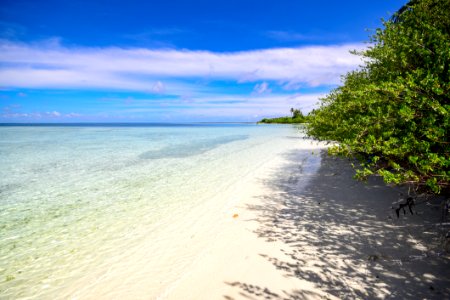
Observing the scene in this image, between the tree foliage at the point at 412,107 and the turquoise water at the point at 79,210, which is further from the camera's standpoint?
the turquoise water at the point at 79,210

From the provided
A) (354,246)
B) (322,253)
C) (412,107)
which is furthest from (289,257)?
(412,107)

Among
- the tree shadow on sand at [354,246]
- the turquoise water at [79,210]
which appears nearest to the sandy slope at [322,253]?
the tree shadow on sand at [354,246]

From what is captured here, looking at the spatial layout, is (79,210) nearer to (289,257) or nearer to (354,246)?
(289,257)

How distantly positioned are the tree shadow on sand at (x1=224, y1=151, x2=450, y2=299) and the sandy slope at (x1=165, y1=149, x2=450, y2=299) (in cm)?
2

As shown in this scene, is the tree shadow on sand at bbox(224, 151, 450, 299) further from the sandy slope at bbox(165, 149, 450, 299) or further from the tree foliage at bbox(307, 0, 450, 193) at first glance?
the tree foliage at bbox(307, 0, 450, 193)

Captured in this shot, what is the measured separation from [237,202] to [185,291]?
572 cm

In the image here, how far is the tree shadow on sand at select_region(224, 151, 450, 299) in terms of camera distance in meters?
4.84

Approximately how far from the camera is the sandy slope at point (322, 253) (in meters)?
4.91

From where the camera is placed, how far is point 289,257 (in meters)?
6.07

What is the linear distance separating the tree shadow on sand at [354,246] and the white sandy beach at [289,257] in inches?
0.8

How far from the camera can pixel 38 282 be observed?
574 cm

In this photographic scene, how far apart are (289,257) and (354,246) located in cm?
172

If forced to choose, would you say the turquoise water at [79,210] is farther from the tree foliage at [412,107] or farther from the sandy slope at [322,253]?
the tree foliage at [412,107]

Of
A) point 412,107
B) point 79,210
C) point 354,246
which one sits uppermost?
point 412,107
